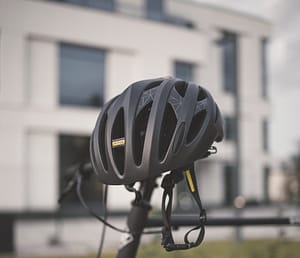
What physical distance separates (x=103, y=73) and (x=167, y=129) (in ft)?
35.8

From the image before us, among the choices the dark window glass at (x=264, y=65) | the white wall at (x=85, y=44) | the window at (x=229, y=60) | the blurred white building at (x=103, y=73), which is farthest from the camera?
the window at (x=229, y=60)

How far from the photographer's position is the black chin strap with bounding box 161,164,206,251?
2.90 feet

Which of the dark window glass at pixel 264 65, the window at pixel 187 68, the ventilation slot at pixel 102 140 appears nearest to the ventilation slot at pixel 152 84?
the ventilation slot at pixel 102 140

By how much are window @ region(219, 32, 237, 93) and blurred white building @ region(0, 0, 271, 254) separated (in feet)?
0.06

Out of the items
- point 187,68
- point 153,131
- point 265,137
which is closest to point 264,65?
point 153,131

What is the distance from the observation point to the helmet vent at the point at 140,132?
89 cm

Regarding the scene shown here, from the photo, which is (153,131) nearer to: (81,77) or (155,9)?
(155,9)

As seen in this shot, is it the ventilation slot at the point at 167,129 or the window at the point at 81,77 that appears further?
the window at the point at 81,77

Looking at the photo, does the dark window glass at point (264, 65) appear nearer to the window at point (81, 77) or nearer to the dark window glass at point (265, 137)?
the dark window glass at point (265, 137)

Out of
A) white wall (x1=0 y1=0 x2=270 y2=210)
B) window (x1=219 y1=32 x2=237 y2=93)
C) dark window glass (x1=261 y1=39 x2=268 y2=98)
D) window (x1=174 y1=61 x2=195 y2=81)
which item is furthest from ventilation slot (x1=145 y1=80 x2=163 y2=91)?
window (x1=174 y1=61 x2=195 y2=81)

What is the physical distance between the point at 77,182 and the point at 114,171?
0.59 m

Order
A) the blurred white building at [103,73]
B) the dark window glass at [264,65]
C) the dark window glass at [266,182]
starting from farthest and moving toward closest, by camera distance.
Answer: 1. the dark window glass at [266,182]
2. the dark window glass at [264,65]
3. the blurred white building at [103,73]

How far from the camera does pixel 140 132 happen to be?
918mm

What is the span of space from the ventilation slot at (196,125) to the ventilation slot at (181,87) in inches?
1.8
